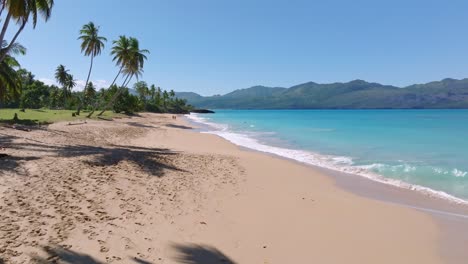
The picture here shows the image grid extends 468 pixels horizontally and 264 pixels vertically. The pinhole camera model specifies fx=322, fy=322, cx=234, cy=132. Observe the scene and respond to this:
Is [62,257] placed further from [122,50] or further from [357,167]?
[122,50]

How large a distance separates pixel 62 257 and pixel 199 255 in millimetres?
2145

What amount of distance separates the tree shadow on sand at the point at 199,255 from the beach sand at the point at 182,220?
0.02 meters

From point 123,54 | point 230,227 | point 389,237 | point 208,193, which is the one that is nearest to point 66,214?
point 230,227

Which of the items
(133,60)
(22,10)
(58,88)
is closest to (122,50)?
(133,60)

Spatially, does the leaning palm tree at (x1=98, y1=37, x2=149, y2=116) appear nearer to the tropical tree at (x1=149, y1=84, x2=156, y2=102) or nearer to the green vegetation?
the green vegetation

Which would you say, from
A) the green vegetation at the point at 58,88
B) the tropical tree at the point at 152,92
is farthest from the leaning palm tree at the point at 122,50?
the tropical tree at the point at 152,92

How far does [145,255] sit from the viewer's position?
17.7 feet

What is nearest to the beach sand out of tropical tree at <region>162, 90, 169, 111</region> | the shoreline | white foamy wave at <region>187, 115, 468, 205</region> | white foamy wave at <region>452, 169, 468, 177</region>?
the shoreline

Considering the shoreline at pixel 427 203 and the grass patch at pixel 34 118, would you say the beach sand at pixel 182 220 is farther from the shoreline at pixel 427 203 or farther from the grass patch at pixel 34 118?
the grass patch at pixel 34 118

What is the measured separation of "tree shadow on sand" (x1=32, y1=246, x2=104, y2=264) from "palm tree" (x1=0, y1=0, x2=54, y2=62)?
15.5 m

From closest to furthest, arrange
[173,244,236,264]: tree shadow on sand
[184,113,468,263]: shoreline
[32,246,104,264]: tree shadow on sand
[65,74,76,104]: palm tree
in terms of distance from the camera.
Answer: [32,246,104,264]: tree shadow on sand, [173,244,236,264]: tree shadow on sand, [184,113,468,263]: shoreline, [65,74,76,104]: palm tree

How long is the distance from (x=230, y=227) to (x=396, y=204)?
5730 millimetres

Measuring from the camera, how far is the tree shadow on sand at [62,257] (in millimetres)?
4798

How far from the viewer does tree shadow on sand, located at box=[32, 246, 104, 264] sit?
4.80 metres
